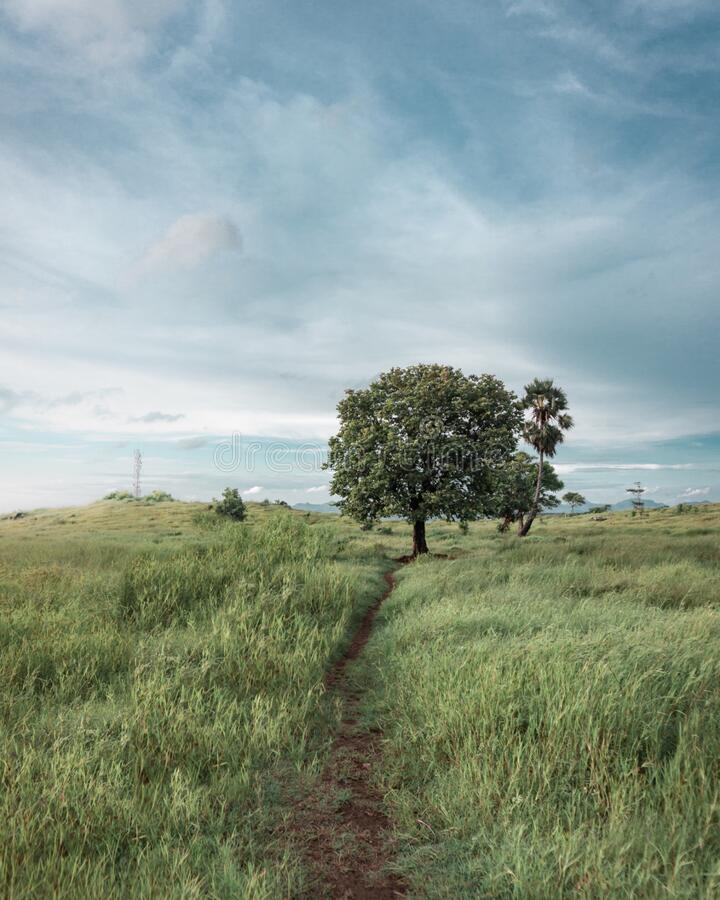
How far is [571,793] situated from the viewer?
505cm

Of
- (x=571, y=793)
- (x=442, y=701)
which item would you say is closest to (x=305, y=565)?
(x=442, y=701)

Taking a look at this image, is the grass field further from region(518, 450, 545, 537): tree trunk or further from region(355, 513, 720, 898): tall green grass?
region(518, 450, 545, 537): tree trunk

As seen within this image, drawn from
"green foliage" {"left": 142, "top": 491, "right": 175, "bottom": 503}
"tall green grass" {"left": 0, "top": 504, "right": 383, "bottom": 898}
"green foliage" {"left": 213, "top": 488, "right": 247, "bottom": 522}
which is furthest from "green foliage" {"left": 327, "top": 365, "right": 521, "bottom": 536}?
Result: "green foliage" {"left": 142, "top": 491, "right": 175, "bottom": 503}

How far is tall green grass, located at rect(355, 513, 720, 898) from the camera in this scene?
417 centimetres

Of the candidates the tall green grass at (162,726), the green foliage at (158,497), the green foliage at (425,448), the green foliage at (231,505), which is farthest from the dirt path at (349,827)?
the green foliage at (158,497)

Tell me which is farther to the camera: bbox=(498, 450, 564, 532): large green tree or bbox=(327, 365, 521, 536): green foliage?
bbox=(498, 450, 564, 532): large green tree

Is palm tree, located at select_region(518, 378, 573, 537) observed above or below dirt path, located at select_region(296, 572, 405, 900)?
above

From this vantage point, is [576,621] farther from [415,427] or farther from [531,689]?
[415,427]

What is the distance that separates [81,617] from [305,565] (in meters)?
5.46

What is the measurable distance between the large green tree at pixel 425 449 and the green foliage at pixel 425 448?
6 cm

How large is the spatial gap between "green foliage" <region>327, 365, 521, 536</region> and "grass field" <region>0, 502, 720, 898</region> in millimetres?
19421

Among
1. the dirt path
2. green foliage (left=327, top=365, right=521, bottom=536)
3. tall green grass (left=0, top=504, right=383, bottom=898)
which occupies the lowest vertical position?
the dirt path

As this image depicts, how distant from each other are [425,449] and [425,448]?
0.08m

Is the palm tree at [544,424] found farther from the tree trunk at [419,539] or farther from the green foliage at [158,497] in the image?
the green foliage at [158,497]
